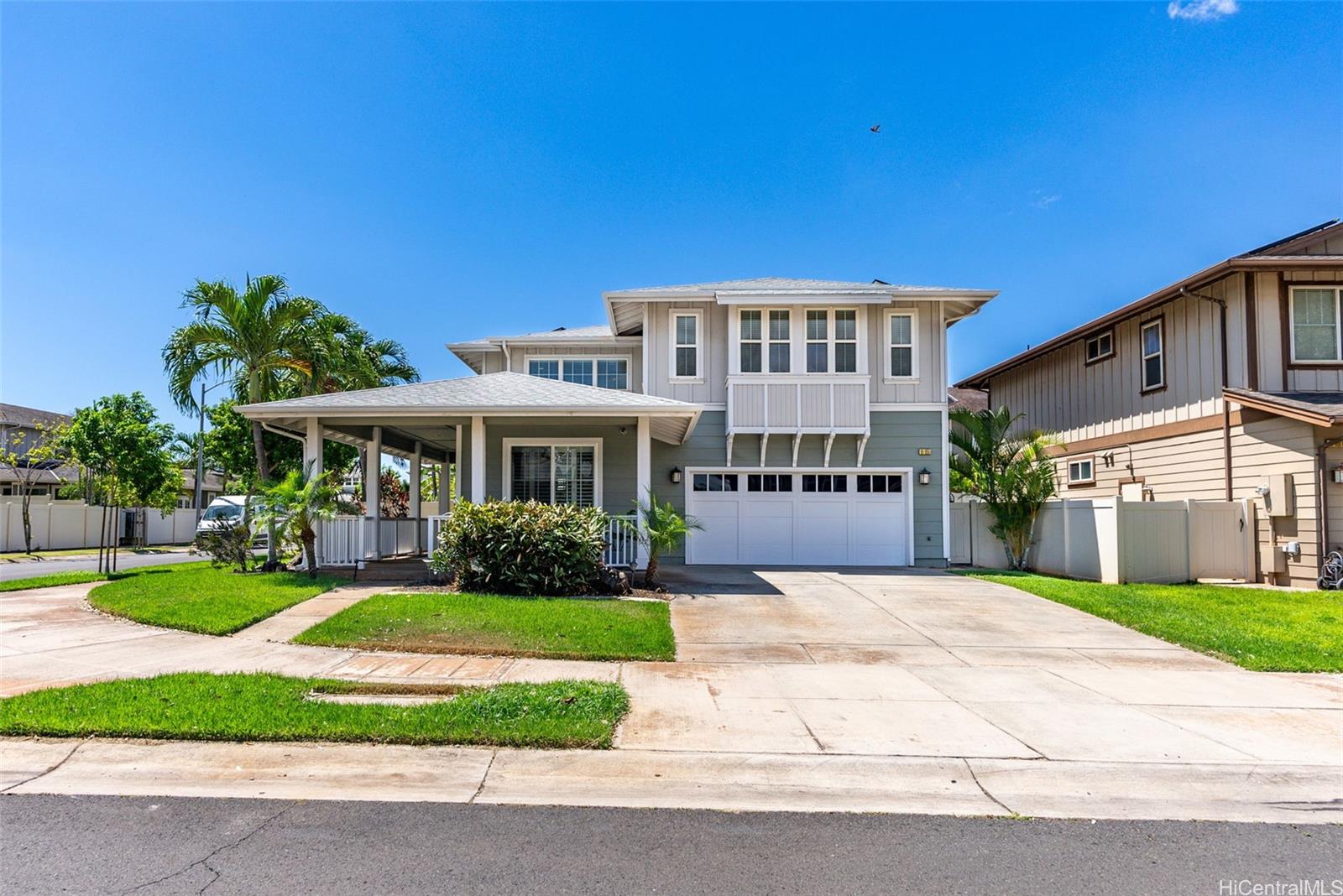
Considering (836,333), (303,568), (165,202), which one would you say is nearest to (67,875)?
(303,568)

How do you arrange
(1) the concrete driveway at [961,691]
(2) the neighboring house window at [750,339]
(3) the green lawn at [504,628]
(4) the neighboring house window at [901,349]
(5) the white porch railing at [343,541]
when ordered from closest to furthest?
(1) the concrete driveway at [961,691] < (3) the green lawn at [504,628] < (5) the white porch railing at [343,541] < (2) the neighboring house window at [750,339] < (4) the neighboring house window at [901,349]

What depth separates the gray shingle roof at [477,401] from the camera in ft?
40.4

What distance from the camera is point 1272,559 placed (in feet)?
43.1

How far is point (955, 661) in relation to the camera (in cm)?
795

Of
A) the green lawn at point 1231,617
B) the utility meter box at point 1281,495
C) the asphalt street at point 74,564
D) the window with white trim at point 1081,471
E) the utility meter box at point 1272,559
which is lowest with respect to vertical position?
the asphalt street at point 74,564

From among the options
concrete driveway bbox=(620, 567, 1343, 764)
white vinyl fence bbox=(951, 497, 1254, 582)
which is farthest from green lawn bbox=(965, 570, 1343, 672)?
white vinyl fence bbox=(951, 497, 1254, 582)

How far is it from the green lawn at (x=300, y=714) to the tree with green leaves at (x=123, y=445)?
1509cm

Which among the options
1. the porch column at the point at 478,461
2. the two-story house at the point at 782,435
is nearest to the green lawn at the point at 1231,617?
the two-story house at the point at 782,435

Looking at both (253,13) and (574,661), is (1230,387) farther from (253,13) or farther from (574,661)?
(253,13)

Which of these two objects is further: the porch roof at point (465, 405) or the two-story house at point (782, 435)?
the two-story house at point (782, 435)

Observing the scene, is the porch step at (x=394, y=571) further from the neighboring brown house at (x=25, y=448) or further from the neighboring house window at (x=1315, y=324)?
the neighboring brown house at (x=25, y=448)

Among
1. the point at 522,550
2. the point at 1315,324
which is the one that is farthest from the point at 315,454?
the point at 1315,324

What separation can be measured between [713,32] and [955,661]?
36.3ft

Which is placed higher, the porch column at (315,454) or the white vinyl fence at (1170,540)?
the porch column at (315,454)
